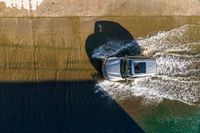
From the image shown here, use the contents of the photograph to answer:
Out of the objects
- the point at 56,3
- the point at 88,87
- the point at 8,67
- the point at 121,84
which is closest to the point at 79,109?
the point at 88,87

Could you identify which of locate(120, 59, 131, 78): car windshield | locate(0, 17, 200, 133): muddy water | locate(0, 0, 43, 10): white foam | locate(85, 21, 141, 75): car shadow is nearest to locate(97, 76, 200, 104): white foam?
locate(0, 17, 200, 133): muddy water

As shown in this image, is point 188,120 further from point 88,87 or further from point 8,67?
point 8,67

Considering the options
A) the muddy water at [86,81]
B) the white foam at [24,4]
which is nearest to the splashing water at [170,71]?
the muddy water at [86,81]

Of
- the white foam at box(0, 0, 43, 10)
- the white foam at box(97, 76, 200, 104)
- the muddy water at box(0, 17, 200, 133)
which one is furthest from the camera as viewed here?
the white foam at box(97, 76, 200, 104)

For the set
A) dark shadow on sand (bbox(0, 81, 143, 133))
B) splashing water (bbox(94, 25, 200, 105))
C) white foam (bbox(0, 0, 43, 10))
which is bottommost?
dark shadow on sand (bbox(0, 81, 143, 133))

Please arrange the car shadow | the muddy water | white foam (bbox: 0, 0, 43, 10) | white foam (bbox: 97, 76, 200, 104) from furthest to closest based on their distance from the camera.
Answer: white foam (bbox: 97, 76, 200, 104) → the car shadow → the muddy water → white foam (bbox: 0, 0, 43, 10)

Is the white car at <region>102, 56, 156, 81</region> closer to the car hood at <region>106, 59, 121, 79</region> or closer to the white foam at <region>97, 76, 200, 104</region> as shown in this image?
the car hood at <region>106, 59, 121, 79</region>
